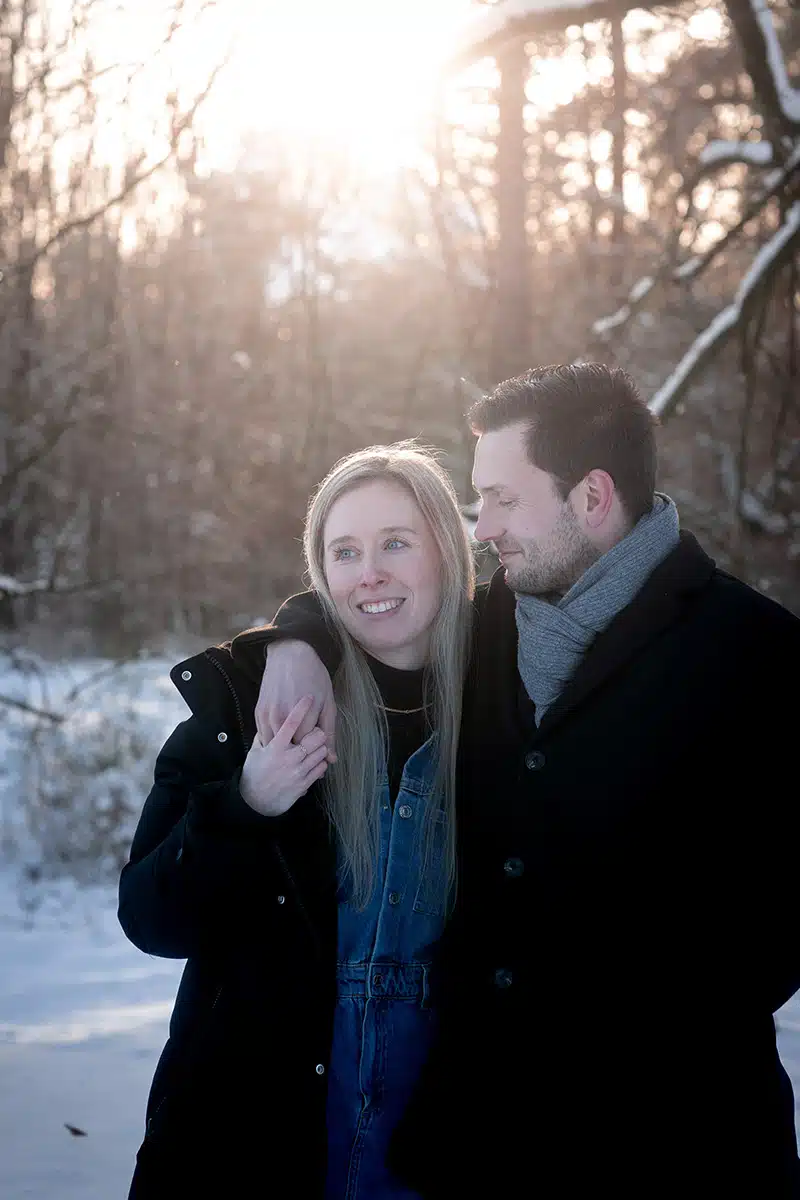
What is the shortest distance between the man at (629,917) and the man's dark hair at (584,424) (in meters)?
0.25

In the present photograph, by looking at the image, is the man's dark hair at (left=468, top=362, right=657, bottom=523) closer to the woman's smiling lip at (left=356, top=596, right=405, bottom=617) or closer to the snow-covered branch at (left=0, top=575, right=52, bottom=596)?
the woman's smiling lip at (left=356, top=596, right=405, bottom=617)

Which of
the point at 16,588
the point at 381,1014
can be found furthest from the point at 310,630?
the point at 16,588

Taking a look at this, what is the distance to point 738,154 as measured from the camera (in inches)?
169

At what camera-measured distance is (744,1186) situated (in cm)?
200

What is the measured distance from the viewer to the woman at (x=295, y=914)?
2062 millimetres

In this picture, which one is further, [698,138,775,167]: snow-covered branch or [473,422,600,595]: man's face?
[698,138,775,167]: snow-covered branch

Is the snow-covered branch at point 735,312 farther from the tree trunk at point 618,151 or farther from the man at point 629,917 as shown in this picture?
the tree trunk at point 618,151

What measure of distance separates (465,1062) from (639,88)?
965cm

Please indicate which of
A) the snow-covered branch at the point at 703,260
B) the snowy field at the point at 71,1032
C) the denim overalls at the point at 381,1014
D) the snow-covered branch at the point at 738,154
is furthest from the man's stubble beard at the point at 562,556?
the snow-covered branch at the point at 738,154

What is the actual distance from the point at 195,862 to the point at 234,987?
0.99 ft

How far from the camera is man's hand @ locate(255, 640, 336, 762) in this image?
6.90 ft

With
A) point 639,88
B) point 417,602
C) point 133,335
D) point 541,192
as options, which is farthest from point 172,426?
point 417,602

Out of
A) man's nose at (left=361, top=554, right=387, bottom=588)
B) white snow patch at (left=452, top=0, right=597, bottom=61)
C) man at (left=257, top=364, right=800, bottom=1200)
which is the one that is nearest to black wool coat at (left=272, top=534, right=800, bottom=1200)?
man at (left=257, top=364, right=800, bottom=1200)

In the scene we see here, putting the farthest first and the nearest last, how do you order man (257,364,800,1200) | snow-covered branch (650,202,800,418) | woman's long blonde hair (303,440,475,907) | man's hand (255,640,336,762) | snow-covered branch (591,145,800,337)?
snow-covered branch (650,202,800,418) → snow-covered branch (591,145,800,337) → woman's long blonde hair (303,440,475,907) → man's hand (255,640,336,762) → man (257,364,800,1200)
